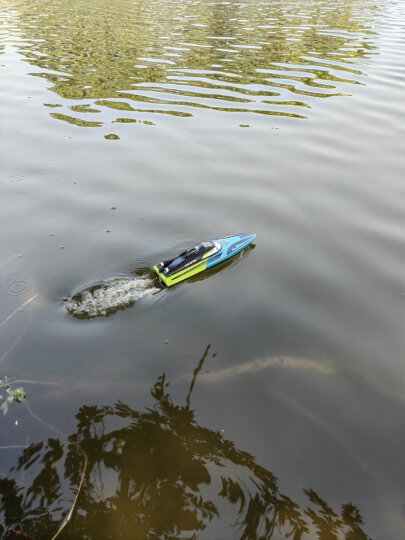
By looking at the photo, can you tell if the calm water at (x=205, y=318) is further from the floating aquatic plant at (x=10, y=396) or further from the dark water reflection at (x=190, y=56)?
the dark water reflection at (x=190, y=56)

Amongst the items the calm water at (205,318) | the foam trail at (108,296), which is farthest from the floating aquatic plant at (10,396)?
the foam trail at (108,296)

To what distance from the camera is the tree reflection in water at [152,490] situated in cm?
488

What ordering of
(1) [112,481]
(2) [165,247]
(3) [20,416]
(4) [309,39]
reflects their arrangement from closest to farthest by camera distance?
(1) [112,481]
(3) [20,416]
(2) [165,247]
(4) [309,39]

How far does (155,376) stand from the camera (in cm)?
659

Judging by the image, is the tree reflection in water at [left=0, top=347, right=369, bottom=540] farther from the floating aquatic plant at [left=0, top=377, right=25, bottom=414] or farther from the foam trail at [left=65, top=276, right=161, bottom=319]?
the foam trail at [left=65, top=276, right=161, bottom=319]

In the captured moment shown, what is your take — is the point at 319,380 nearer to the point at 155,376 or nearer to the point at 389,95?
the point at 155,376

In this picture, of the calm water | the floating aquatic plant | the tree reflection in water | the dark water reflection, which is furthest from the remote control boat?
the dark water reflection

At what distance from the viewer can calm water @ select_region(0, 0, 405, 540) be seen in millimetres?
5184

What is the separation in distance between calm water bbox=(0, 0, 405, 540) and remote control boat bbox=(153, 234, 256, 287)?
272 millimetres

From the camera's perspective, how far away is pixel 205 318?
300 inches

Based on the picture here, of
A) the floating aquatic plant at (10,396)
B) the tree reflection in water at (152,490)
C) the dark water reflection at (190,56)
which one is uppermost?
the dark water reflection at (190,56)

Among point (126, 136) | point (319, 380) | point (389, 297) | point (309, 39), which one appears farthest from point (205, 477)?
point (309, 39)

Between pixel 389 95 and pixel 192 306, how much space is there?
14.0m

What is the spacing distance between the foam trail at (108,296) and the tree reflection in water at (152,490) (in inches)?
87.8
